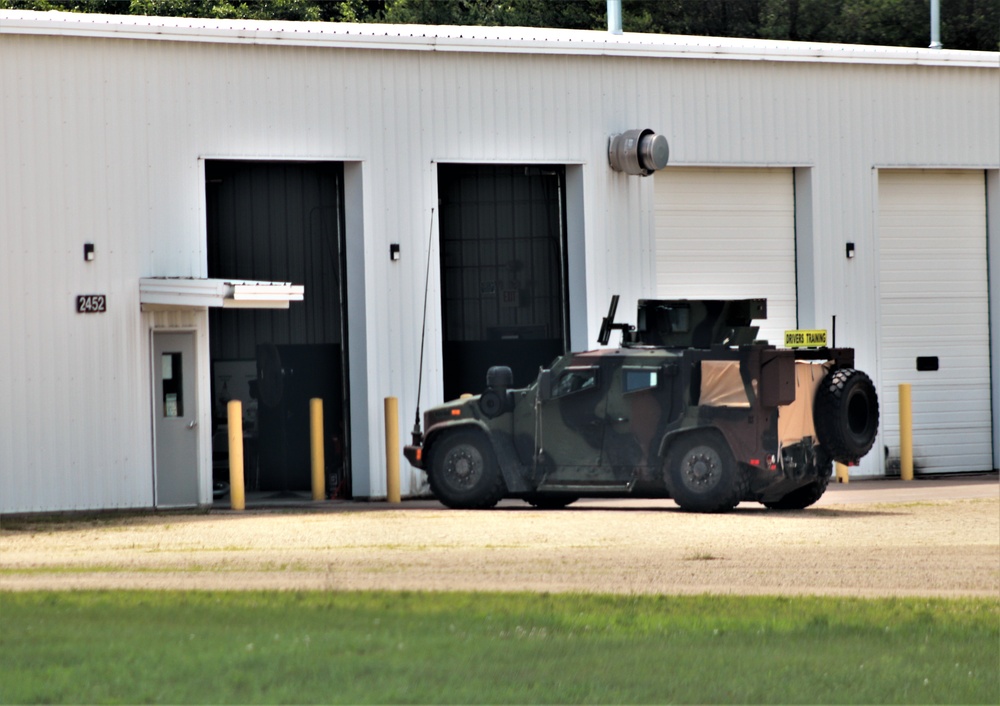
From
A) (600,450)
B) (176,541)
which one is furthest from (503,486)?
(176,541)

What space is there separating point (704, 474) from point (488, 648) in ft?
29.2

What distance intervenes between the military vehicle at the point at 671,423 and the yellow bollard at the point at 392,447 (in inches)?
87.2

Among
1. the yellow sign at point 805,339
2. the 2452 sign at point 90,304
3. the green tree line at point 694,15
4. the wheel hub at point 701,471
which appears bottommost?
the wheel hub at point 701,471

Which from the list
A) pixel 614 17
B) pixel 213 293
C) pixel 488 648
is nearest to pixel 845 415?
pixel 213 293

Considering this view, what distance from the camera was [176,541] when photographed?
16.5 meters

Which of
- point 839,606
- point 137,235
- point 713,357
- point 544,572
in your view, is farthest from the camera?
point 137,235

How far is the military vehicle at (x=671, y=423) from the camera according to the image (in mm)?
17672

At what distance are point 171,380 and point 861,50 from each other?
1201cm

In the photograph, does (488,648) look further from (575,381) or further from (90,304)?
(90,304)

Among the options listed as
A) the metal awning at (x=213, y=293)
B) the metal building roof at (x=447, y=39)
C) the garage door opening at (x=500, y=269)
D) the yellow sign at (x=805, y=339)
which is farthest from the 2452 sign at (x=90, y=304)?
the yellow sign at (x=805, y=339)

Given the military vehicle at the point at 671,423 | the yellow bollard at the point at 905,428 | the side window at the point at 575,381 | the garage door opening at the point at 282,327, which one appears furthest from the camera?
the yellow bollard at the point at 905,428

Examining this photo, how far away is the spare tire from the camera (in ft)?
59.0

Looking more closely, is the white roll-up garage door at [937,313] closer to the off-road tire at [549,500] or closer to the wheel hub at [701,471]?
the off-road tire at [549,500]

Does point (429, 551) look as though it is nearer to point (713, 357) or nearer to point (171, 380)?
point (713, 357)
